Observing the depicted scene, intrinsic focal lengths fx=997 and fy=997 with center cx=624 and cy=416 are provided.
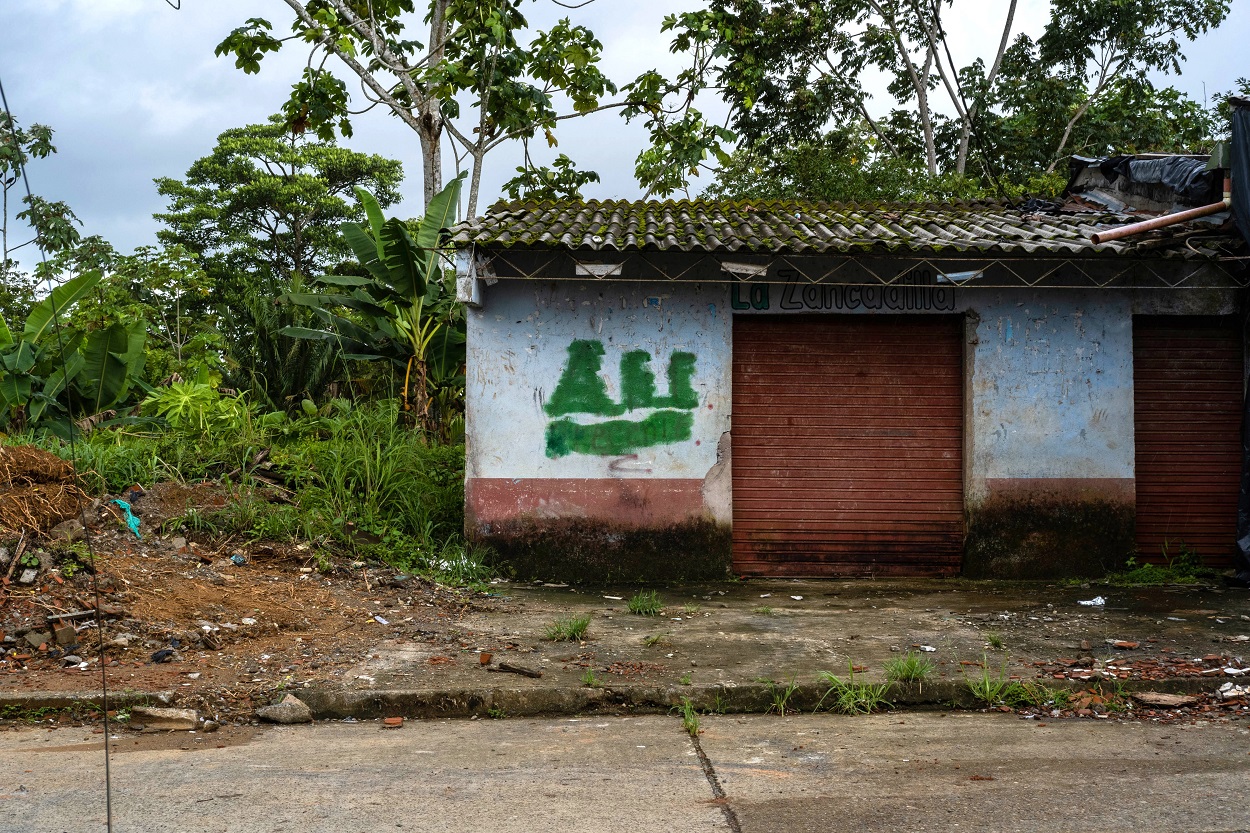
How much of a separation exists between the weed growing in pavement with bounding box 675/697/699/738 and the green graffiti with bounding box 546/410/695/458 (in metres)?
3.85

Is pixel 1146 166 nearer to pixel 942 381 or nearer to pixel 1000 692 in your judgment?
pixel 942 381

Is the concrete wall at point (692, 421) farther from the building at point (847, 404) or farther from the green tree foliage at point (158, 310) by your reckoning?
the green tree foliage at point (158, 310)

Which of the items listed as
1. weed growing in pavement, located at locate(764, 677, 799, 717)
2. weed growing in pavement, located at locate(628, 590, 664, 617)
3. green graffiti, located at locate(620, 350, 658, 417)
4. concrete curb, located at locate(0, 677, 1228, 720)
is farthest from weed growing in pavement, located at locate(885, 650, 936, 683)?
green graffiti, located at locate(620, 350, 658, 417)

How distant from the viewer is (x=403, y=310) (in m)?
11.1

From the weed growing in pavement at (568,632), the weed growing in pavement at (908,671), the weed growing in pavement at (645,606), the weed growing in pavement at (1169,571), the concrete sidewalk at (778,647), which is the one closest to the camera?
the concrete sidewalk at (778,647)

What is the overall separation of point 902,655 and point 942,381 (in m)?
3.87

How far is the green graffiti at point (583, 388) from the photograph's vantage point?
9242 millimetres

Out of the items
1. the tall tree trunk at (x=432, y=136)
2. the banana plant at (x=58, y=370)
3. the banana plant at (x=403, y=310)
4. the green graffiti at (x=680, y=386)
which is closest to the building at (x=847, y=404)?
the green graffiti at (x=680, y=386)

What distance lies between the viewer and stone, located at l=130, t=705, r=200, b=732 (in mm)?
5184

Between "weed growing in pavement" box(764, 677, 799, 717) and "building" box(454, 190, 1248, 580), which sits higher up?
"building" box(454, 190, 1248, 580)

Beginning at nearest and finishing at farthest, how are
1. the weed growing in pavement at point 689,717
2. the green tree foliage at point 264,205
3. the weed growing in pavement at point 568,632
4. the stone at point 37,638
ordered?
the weed growing in pavement at point 689,717, the stone at point 37,638, the weed growing in pavement at point 568,632, the green tree foliage at point 264,205

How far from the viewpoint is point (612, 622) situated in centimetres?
747

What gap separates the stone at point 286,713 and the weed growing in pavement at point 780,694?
101 inches

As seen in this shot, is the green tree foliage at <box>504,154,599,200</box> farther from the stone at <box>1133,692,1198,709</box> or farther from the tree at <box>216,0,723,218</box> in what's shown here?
the stone at <box>1133,692,1198,709</box>
